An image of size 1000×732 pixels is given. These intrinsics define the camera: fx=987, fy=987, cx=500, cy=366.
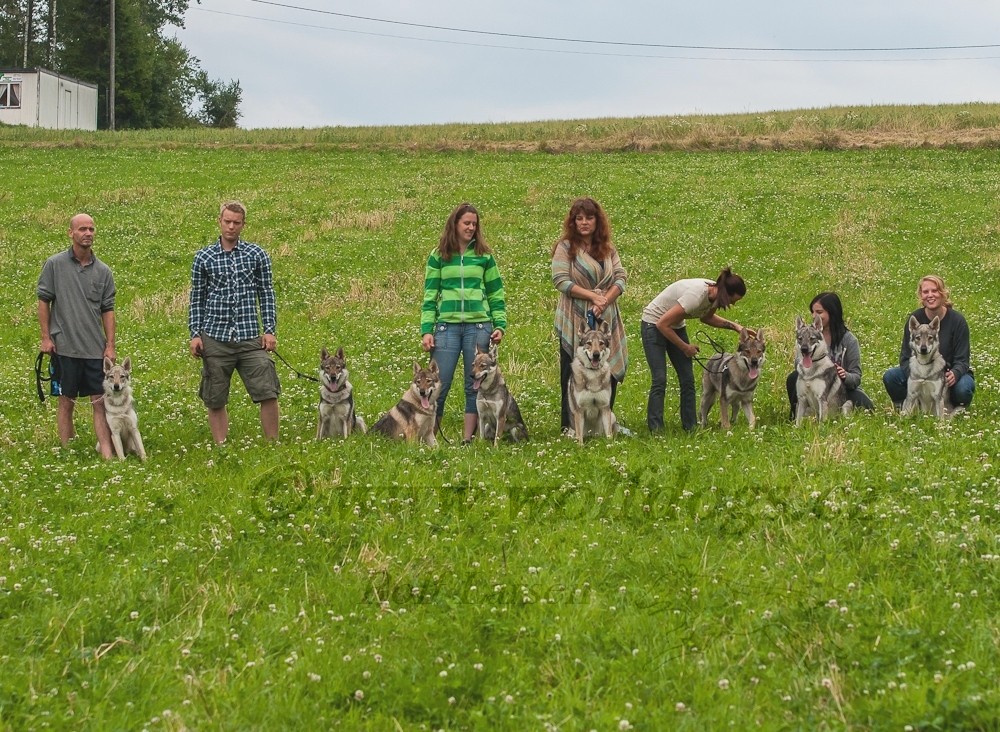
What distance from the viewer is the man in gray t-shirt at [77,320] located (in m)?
10.4

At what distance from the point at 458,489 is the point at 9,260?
2020 cm

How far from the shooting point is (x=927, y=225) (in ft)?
82.7

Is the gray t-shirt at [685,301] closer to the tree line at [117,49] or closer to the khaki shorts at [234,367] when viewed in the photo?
the khaki shorts at [234,367]

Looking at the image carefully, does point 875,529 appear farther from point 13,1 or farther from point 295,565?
point 13,1

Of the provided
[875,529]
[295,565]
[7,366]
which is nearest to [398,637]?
[295,565]

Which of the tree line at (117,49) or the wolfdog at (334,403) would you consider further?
the tree line at (117,49)

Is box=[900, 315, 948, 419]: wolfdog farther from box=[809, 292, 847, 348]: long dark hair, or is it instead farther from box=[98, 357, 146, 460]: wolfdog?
box=[98, 357, 146, 460]: wolfdog

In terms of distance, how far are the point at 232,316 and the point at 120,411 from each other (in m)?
1.55

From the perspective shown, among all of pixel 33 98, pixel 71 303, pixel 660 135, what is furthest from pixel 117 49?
pixel 71 303

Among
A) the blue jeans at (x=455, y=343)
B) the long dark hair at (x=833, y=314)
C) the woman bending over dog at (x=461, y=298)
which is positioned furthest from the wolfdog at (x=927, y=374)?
the blue jeans at (x=455, y=343)

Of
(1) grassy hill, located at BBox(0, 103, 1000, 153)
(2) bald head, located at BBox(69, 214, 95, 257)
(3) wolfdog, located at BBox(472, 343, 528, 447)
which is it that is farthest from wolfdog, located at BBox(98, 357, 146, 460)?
(1) grassy hill, located at BBox(0, 103, 1000, 153)

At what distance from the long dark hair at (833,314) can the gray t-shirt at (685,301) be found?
1611 mm

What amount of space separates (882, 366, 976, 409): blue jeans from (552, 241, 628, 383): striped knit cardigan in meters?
3.37

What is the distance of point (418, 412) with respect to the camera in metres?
11.2
